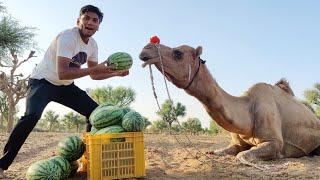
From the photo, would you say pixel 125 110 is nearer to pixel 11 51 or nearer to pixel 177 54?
pixel 177 54

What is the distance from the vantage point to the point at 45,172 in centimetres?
504

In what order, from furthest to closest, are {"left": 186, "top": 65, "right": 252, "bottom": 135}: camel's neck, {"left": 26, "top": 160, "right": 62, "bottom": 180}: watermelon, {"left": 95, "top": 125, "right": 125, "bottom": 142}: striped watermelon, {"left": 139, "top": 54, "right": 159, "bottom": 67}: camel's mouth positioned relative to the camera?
{"left": 186, "top": 65, "right": 252, "bottom": 135}: camel's neck
{"left": 139, "top": 54, "right": 159, "bottom": 67}: camel's mouth
{"left": 95, "top": 125, "right": 125, "bottom": 142}: striped watermelon
{"left": 26, "top": 160, "right": 62, "bottom": 180}: watermelon

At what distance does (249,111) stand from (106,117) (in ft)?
9.38

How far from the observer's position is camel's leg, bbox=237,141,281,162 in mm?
6750

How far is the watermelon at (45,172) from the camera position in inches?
198

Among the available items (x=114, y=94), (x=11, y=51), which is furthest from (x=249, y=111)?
(x=114, y=94)

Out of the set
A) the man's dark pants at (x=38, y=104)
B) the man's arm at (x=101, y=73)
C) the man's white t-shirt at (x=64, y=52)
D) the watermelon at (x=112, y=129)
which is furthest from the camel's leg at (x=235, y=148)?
the man's white t-shirt at (x=64, y=52)

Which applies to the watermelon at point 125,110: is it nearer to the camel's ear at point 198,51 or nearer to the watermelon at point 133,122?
the watermelon at point 133,122

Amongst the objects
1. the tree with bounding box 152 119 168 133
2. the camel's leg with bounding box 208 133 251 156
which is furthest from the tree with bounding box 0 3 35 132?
the tree with bounding box 152 119 168 133

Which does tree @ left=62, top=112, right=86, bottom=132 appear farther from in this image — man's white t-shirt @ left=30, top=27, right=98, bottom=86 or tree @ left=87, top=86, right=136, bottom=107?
man's white t-shirt @ left=30, top=27, right=98, bottom=86

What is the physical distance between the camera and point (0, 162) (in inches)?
222

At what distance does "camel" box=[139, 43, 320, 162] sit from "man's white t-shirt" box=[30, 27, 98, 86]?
891mm

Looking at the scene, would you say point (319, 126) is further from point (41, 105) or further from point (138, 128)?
point (41, 105)

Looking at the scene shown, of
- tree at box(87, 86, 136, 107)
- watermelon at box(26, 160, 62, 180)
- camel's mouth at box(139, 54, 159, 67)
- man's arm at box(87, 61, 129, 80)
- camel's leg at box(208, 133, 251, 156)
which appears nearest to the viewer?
watermelon at box(26, 160, 62, 180)
